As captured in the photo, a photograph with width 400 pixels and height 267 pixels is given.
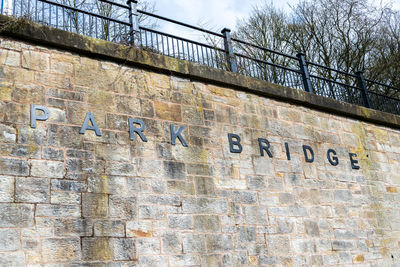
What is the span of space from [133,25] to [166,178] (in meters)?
2.29

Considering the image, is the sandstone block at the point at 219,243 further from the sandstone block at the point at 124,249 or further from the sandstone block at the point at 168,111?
the sandstone block at the point at 168,111

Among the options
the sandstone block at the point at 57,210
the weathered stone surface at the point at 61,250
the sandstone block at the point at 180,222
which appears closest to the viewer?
the weathered stone surface at the point at 61,250

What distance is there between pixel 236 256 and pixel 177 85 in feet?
8.11

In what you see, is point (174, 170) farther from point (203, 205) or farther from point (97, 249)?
point (97, 249)

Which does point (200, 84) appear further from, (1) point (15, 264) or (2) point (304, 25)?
(2) point (304, 25)

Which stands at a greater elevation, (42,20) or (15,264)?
(42,20)

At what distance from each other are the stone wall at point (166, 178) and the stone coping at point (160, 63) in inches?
3.8

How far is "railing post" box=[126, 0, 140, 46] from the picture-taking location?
21.8 feet

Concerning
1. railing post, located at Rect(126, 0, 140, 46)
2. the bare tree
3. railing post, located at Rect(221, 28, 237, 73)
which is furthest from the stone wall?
the bare tree

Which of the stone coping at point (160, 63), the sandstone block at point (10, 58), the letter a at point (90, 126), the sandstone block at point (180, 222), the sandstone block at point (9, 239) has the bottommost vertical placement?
the sandstone block at point (9, 239)

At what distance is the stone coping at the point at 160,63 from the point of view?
5645mm

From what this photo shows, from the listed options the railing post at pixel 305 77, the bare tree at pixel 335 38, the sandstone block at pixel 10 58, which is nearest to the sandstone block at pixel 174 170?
the sandstone block at pixel 10 58

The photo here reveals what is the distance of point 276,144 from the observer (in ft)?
24.6

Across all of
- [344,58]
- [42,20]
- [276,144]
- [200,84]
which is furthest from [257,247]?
[344,58]
